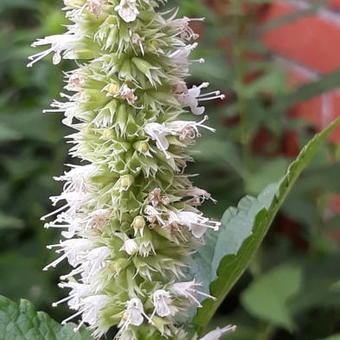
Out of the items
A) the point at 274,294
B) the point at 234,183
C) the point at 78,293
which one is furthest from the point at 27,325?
the point at 234,183

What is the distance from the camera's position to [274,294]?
1.76 meters

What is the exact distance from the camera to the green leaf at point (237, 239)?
0.83 meters

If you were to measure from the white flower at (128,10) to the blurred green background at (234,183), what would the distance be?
3.35 ft

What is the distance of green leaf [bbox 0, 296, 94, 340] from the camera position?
85 cm

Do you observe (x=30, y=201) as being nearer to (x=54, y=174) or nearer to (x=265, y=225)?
(x=54, y=174)

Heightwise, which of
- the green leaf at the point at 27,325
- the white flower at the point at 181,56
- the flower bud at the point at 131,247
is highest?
the white flower at the point at 181,56

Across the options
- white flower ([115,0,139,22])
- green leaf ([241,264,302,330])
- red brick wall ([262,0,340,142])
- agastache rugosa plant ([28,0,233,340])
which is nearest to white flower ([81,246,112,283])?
agastache rugosa plant ([28,0,233,340])

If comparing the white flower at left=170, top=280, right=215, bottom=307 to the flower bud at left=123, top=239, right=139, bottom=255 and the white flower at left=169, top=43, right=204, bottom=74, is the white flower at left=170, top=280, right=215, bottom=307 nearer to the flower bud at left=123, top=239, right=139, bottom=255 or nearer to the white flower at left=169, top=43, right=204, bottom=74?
the flower bud at left=123, top=239, right=139, bottom=255

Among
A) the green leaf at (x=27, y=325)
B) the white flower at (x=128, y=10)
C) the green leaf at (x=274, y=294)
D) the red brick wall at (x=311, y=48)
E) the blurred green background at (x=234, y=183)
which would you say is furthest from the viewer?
the red brick wall at (x=311, y=48)

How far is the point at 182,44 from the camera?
2.56 feet

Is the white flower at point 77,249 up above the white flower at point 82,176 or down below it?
below

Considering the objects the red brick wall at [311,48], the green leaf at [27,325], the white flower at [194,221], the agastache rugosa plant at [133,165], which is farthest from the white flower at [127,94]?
the red brick wall at [311,48]

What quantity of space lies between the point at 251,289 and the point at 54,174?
60 cm

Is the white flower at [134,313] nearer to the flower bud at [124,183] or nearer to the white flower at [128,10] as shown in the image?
the flower bud at [124,183]
